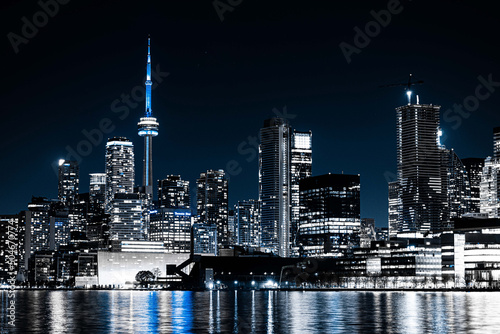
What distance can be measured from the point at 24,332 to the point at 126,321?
20.4 meters

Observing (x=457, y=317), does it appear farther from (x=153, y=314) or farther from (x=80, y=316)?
(x=80, y=316)

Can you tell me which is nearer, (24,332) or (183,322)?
(24,332)

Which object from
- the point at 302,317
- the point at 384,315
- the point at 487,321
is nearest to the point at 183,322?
the point at 302,317

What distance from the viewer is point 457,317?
113000mm

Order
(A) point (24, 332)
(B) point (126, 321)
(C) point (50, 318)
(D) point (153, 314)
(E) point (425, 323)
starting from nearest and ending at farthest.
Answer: (A) point (24, 332)
(E) point (425, 323)
(B) point (126, 321)
(C) point (50, 318)
(D) point (153, 314)

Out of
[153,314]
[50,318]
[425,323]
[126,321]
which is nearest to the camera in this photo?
[425,323]

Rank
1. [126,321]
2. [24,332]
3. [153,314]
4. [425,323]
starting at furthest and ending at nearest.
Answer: [153,314] < [126,321] < [425,323] < [24,332]

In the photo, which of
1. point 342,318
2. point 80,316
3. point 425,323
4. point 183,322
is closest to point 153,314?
point 80,316

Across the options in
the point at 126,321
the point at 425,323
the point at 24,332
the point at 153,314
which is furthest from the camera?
the point at 153,314

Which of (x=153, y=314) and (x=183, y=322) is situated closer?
(x=183, y=322)

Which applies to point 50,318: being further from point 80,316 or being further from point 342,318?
point 342,318

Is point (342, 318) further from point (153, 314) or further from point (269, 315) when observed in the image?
point (153, 314)

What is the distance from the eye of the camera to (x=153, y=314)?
4980 inches

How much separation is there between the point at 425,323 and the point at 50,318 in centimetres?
5200
